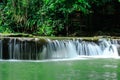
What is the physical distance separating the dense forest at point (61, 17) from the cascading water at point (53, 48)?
5.77m

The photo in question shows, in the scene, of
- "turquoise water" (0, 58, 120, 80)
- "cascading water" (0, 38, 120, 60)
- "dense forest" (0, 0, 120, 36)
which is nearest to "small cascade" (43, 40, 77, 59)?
"cascading water" (0, 38, 120, 60)

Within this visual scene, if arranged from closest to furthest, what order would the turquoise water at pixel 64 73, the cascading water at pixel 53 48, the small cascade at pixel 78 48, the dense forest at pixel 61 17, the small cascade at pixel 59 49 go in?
the turquoise water at pixel 64 73
the cascading water at pixel 53 48
the small cascade at pixel 59 49
the small cascade at pixel 78 48
the dense forest at pixel 61 17

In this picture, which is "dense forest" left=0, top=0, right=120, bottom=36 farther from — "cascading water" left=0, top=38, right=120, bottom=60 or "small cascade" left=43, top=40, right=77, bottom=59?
"small cascade" left=43, top=40, right=77, bottom=59

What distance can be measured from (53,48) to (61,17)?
315 inches

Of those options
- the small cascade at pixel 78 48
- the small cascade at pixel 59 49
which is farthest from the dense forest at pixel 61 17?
the small cascade at pixel 59 49

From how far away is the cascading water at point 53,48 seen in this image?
19500 millimetres

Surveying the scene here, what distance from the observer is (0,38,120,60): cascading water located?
19.5 metres

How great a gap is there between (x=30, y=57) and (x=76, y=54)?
2.40 metres

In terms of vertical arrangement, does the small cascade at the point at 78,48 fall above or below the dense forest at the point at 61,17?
below

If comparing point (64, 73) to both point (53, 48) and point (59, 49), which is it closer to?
point (53, 48)

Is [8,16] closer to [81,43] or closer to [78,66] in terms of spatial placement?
[81,43]

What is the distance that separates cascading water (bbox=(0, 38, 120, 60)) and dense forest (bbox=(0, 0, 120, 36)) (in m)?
5.77

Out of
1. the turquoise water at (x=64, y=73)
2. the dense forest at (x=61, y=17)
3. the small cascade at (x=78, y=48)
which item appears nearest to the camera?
the turquoise water at (x=64, y=73)

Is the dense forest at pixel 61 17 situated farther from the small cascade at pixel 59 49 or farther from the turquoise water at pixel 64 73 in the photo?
the turquoise water at pixel 64 73
